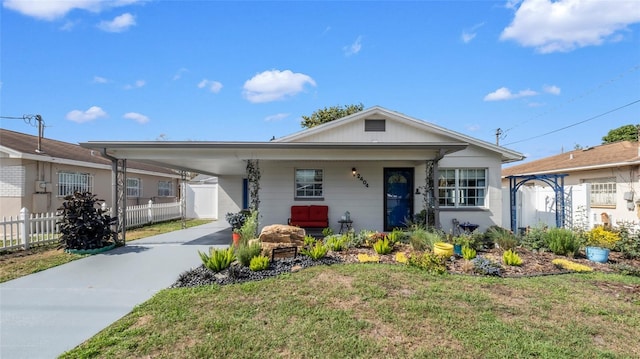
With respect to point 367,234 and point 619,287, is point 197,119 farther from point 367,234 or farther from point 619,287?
point 619,287

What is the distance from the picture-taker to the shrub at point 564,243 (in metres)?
6.86

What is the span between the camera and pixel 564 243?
22.6 ft

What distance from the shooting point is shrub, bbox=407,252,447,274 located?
5373mm

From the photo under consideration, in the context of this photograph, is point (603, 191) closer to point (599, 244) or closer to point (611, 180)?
point (611, 180)

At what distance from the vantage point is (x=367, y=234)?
768 centimetres

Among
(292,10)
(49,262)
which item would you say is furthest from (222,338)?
(292,10)

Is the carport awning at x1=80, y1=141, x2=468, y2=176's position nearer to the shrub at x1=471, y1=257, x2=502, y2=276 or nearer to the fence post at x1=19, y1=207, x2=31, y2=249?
the fence post at x1=19, y1=207, x2=31, y2=249

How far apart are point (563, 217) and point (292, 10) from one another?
1116cm

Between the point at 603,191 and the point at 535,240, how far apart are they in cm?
786

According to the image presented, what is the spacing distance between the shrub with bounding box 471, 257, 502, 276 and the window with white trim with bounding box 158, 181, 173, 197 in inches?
733

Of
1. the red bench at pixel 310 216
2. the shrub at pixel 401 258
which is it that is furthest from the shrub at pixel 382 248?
the red bench at pixel 310 216

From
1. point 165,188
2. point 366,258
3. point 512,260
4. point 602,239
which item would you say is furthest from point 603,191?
point 165,188

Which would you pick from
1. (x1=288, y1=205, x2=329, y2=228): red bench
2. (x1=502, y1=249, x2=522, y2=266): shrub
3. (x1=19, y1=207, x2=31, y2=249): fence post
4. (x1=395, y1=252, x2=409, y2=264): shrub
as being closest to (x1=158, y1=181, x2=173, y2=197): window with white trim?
(x1=19, y1=207, x2=31, y2=249): fence post

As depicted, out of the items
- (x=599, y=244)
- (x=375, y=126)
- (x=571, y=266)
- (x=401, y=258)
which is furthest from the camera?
(x=375, y=126)
